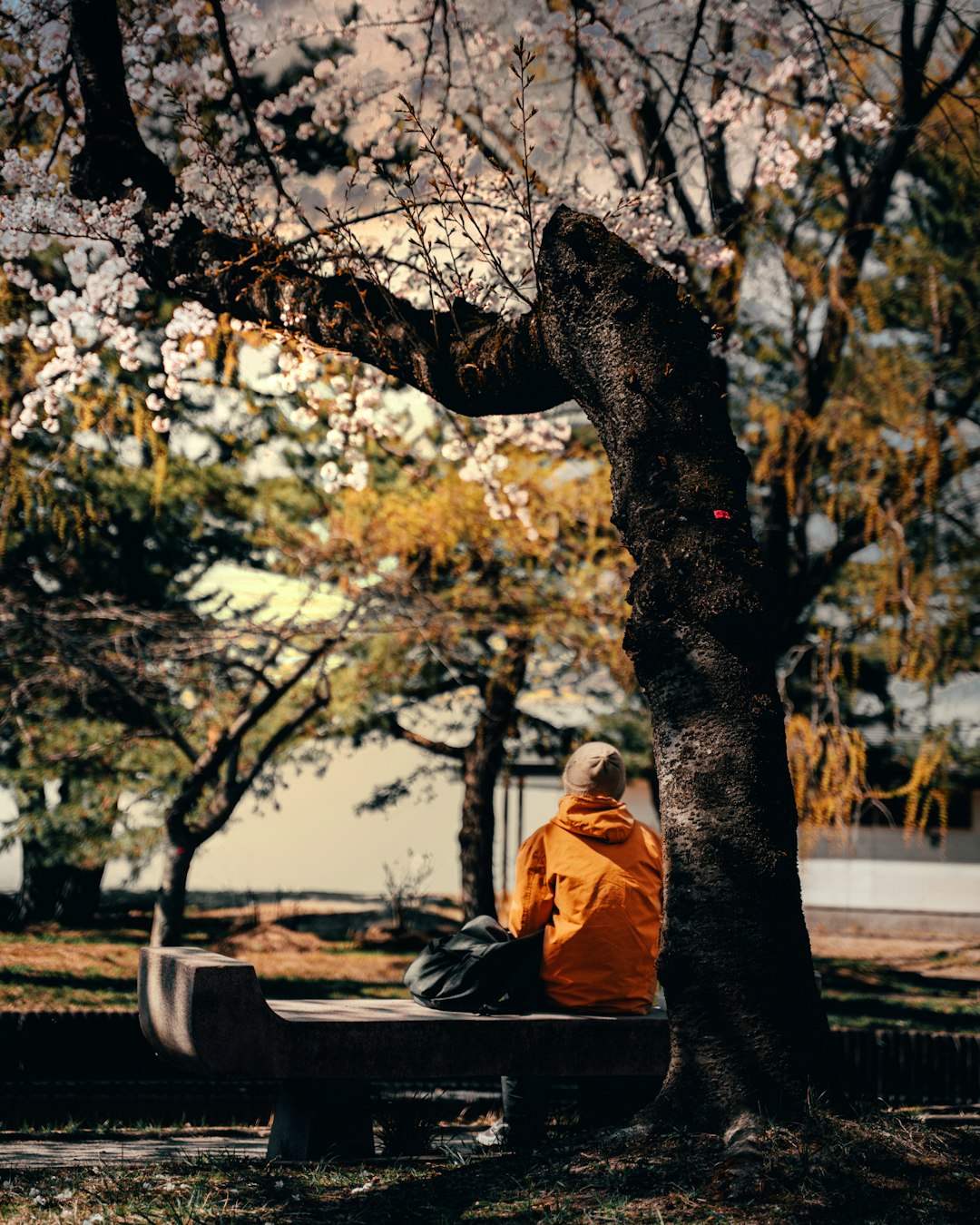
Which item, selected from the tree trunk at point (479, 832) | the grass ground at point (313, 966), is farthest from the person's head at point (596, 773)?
the tree trunk at point (479, 832)

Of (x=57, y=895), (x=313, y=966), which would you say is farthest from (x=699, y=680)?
(x=57, y=895)

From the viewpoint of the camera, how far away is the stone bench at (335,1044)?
12.7ft

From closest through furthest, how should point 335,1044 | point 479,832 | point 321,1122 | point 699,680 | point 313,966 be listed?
1. point 699,680
2. point 335,1044
3. point 321,1122
4. point 479,832
5. point 313,966

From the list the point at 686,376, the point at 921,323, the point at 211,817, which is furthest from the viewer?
the point at 921,323

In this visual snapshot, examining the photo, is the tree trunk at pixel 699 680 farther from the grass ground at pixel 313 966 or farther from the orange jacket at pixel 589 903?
the grass ground at pixel 313 966

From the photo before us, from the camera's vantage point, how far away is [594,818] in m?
4.44

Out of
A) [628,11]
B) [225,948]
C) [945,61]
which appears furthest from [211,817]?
[945,61]

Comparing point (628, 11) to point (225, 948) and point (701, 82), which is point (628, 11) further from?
point (225, 948)

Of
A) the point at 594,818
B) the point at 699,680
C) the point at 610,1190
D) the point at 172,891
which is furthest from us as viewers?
the point at 172,891

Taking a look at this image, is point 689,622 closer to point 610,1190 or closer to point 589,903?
point 589,903

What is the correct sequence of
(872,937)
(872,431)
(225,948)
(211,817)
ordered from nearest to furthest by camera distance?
(872,431)
(211,817)
(225,948)
(872,937)

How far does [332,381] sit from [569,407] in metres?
5.46

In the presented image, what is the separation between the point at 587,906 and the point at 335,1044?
3.24 feet

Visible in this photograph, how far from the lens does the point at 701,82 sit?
395 inches
